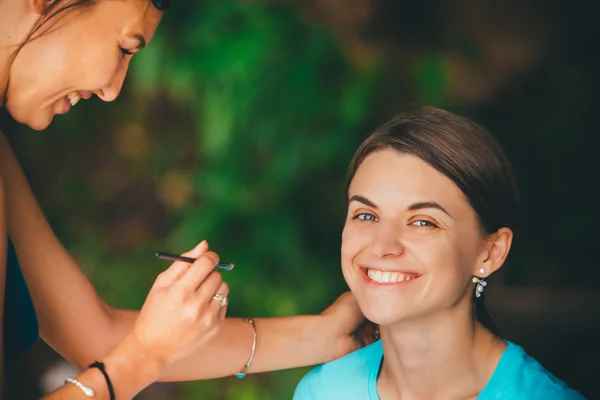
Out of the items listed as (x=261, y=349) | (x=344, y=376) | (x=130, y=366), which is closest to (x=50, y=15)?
(x=130, y=366)

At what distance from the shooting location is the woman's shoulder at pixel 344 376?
1472mm

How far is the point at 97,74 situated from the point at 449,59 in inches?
28.6

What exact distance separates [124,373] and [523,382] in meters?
0.67

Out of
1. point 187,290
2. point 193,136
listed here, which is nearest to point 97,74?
point 187,290

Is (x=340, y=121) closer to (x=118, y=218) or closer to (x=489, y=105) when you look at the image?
(x=489, y=105)

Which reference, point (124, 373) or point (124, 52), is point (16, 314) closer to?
point (124, 373)

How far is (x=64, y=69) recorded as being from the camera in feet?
3.87

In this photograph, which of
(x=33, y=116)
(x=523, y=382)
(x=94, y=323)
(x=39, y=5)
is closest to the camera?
(x=39, y=5)

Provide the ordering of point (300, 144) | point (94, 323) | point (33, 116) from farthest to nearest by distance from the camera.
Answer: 1. point (300, 144)
2. point (94, 323)
3. point (33, 116)

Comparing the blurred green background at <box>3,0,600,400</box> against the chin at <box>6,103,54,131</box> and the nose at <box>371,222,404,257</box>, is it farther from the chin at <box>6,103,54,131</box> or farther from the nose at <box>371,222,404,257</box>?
the chin at <box>6,103,54,131</box>

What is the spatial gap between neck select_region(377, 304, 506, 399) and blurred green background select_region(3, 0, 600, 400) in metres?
0.22

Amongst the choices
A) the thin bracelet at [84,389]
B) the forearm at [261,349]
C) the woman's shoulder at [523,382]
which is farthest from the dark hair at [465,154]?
the thin bracelet at [84,389]

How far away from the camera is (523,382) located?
1.32 meters

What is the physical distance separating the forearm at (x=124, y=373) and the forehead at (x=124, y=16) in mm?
482
